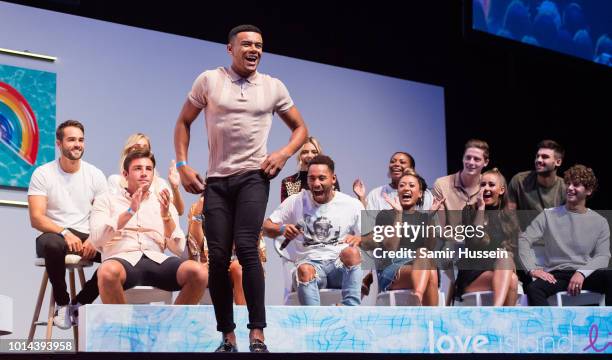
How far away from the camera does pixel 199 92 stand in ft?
11.4

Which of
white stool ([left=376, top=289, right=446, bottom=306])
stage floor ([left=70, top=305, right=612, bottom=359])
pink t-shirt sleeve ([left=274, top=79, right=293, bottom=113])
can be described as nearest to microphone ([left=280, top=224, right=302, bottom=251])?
white stool ([left=376, top=289, right=446, bottom=306])

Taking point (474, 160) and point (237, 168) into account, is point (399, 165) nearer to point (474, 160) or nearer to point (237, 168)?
point (474, 160)

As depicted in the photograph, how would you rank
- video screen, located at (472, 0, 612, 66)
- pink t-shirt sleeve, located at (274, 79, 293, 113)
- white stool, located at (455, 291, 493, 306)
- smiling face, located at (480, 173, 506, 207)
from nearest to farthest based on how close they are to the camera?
pink t-shirt sleeve, located at (274, 79, 293, 113)
white stool, located at (455, 291, 493, 306)
smiling face, located at (480, 173, 506, 207)
video screen, located at (472, 0, 612, 66)

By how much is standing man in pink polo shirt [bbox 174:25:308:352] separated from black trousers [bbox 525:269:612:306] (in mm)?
1959

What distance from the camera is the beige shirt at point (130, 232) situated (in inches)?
167

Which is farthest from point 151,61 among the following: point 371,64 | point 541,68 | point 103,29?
point 541,68

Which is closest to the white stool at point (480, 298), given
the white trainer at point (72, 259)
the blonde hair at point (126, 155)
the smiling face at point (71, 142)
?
the blonde hair at point (126, 155)

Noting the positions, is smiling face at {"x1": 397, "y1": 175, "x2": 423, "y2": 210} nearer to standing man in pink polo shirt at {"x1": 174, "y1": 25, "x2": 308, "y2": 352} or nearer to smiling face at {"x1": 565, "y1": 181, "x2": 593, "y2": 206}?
smiling face at {"x1": 565, "y1": 181, "x2": 593, "y2": 206}

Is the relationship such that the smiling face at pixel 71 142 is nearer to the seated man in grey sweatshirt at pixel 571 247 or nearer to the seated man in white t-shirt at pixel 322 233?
the seated man in white t-shirt at pixel 322 233

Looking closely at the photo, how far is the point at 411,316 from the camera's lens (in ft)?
13.9

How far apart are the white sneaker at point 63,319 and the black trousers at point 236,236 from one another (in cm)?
133

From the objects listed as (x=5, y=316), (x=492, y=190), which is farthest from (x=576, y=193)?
(x=5, y=316)

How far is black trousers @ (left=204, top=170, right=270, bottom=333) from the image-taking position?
327 centimetres

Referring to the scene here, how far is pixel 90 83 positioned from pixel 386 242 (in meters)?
2.13
